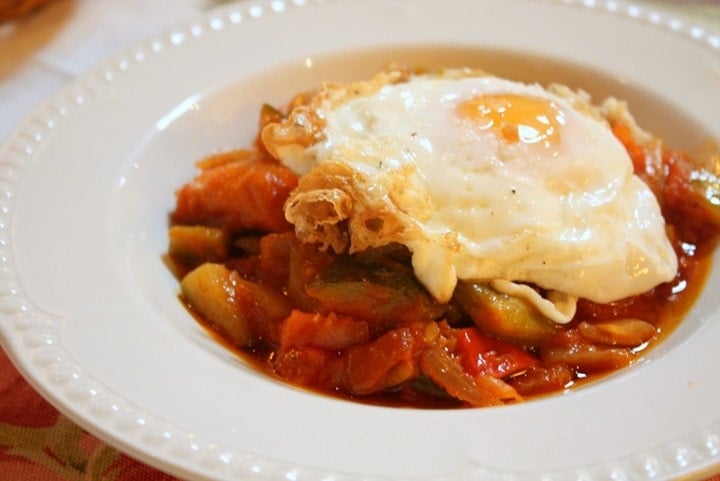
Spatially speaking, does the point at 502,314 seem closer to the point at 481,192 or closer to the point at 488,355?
the point at 488,355

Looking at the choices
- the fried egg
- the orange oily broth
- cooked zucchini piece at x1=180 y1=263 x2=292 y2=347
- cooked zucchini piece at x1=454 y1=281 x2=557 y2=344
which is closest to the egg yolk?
the fried egg

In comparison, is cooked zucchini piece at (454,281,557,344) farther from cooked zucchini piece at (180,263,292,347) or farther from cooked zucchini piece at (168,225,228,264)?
cooked zucchini piece at (168,225,228,264)

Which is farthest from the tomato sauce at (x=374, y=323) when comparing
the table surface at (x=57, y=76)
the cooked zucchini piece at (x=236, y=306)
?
the table surface at (x=57, y=76)

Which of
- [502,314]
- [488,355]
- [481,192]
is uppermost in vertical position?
[481,192]

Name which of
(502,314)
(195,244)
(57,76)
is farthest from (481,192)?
(57,76)

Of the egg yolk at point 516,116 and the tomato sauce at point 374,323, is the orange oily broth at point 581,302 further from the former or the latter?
the egg yolk at point 516,116

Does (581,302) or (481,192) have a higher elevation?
(481,192)
